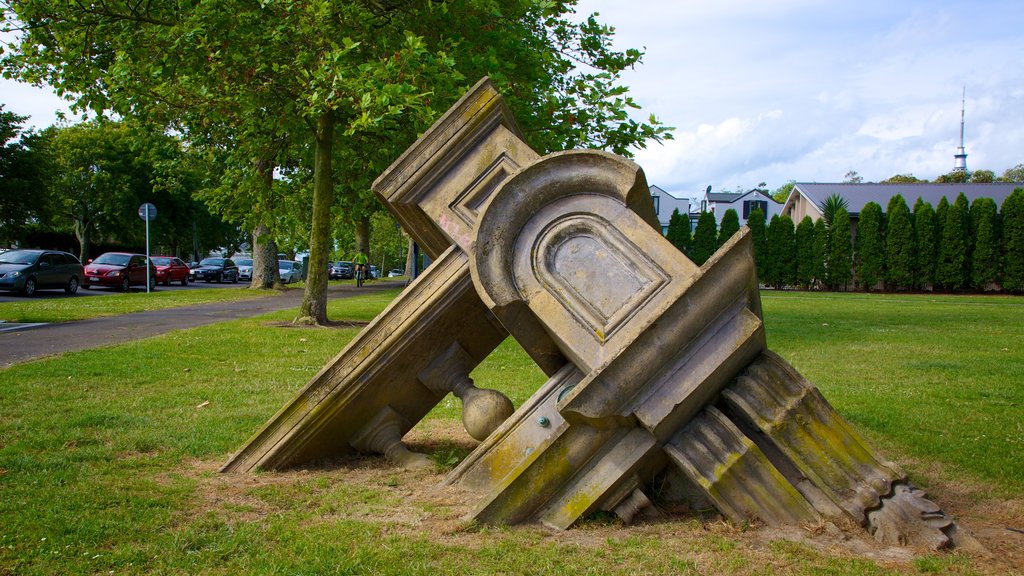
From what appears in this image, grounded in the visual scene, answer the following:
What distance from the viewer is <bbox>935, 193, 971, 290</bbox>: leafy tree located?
113 ft

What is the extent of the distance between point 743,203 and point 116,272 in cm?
4599

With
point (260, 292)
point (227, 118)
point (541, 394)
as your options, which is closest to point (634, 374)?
point (541, 394)

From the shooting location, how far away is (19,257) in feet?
78.8

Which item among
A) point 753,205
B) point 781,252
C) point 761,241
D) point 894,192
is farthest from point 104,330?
point 753,205

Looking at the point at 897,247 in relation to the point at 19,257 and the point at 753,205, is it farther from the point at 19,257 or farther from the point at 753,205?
the point at 19,257

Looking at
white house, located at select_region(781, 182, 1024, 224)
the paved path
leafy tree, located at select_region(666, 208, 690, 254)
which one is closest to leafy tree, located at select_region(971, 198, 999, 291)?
white house, located at select_region(781, 182, 1024, 224)

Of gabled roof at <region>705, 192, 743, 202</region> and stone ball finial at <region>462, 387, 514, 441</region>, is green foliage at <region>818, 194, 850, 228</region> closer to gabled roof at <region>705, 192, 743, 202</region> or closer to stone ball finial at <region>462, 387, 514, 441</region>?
gabled roof at <region>705, 192, 743, 202</region>

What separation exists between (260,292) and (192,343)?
59.5 feet

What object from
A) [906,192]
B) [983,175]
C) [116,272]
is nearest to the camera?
[116,272]

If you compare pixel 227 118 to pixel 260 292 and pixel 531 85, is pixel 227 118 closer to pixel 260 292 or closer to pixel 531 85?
pixel 531 85

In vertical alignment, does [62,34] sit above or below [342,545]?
above

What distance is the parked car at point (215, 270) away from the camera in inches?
1651

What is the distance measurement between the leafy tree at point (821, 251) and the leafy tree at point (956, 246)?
4.77 meters

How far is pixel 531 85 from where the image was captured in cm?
1153
